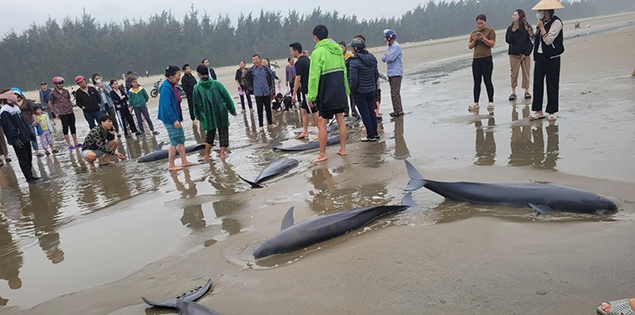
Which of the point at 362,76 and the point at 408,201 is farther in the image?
the point at 362,76

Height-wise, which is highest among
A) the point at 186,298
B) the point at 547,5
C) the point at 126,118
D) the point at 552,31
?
the point at 547,5

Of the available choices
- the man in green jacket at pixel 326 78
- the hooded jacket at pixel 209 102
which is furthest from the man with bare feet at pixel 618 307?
the hooded jacket at pixel 209 102

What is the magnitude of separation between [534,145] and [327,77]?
3566 millimetres

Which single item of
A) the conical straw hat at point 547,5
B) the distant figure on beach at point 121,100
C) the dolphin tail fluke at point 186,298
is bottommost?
the dolphin tail fluke at point 186,298

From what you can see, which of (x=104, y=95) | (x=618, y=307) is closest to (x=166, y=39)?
(x=104, y=95)

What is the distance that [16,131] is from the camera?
9.87 m

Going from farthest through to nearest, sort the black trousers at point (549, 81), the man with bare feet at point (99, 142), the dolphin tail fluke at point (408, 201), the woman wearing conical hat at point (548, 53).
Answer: the man with bare feet at point (99, 142), the black trousers at point (549, 81), the woman wearing conical hat at point (548, 53), the dolphin tail fluke at point (408, 201)

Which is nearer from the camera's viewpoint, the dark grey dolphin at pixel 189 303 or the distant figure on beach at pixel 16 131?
the dark grey dolphin at pixel 189 303

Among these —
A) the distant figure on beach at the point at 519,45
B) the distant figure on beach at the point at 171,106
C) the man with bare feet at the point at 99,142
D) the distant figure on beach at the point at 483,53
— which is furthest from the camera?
the distant figure on beach at the point at 519,45

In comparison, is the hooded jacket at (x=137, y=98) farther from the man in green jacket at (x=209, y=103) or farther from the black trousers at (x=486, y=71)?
the black trousers at (x=486, y=71)

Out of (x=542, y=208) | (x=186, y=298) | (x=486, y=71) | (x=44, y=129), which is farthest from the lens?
(x=44, y=129)

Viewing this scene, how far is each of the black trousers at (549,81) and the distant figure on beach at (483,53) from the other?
174 cm

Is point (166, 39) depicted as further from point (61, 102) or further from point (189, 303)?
point (189, 303)

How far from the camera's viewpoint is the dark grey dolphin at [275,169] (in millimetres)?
7223
